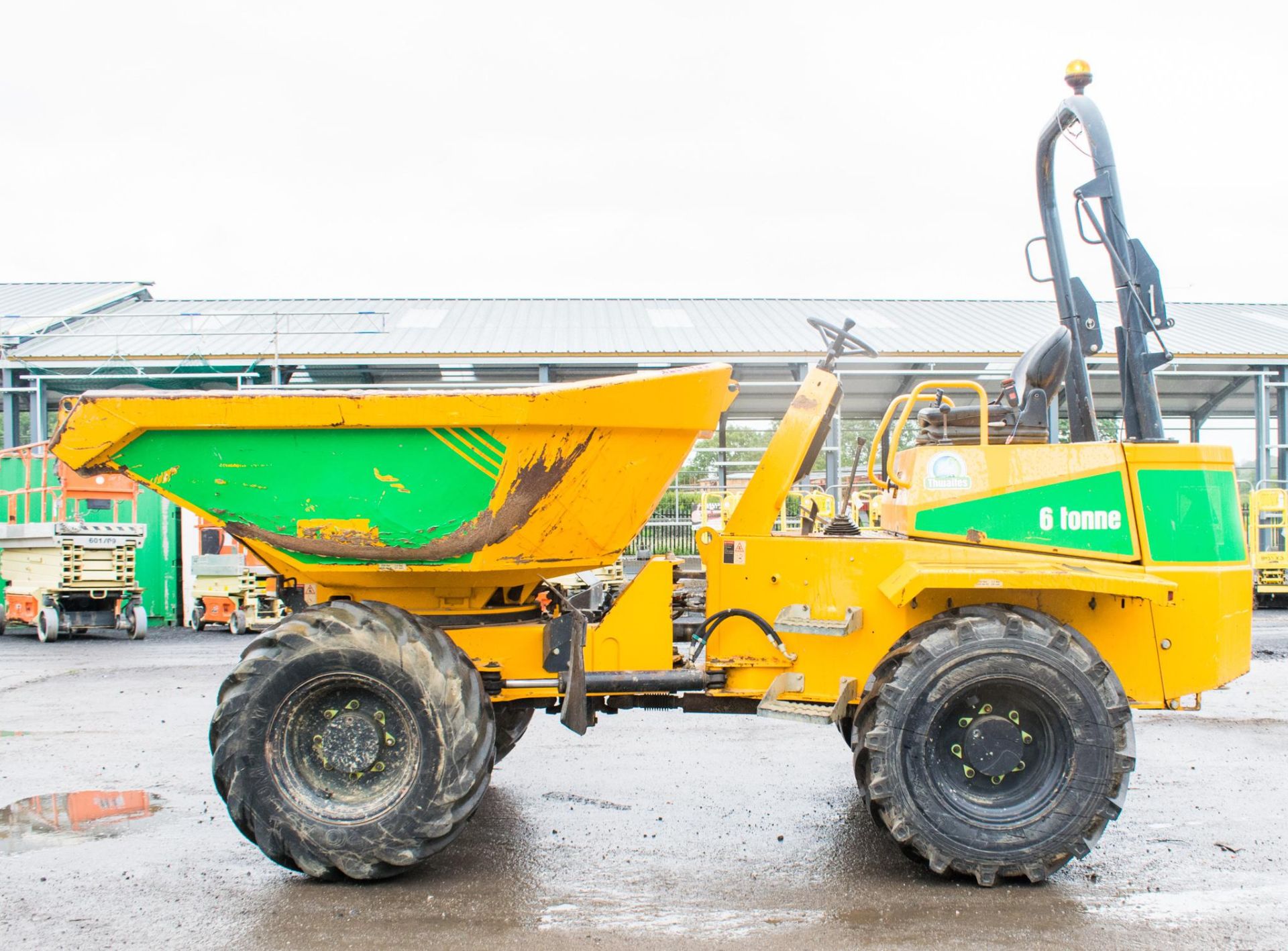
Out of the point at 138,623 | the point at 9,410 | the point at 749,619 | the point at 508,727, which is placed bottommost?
the point at 138,623

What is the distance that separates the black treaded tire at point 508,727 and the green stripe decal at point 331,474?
60.3 inches

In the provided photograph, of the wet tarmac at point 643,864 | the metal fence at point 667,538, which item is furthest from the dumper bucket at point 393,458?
the metal fence at point 667,538

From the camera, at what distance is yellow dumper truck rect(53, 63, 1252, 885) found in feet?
13.5

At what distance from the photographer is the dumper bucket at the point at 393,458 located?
4066 millimetres

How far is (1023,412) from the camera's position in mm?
4758

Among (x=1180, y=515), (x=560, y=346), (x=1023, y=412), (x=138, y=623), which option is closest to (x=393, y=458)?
(x=1023, y=412)

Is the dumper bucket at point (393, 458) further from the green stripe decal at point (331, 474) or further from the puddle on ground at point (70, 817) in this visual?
the puddle on ground at point (70, 817)

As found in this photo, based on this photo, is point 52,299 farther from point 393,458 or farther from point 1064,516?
point 1064,516

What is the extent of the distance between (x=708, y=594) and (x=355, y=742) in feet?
5.42

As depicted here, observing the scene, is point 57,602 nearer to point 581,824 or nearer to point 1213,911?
Answer: point 581,824

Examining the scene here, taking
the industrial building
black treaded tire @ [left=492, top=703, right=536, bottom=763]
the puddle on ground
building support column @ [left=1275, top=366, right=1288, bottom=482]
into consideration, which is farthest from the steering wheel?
building support column @ [left=1275, top=366, right=1288, bottom=482]

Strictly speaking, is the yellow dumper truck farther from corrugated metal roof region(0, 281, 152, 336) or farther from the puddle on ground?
corrugated metal roof region(0, 281, 152, 336)

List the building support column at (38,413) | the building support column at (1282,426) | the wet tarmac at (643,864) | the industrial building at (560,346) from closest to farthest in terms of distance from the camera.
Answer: the wet tarmac at (643,864), the building support column at (38,413), the industrial building at (560,346), the building support column at (1282,426)

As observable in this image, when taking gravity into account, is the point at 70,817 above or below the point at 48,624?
above
